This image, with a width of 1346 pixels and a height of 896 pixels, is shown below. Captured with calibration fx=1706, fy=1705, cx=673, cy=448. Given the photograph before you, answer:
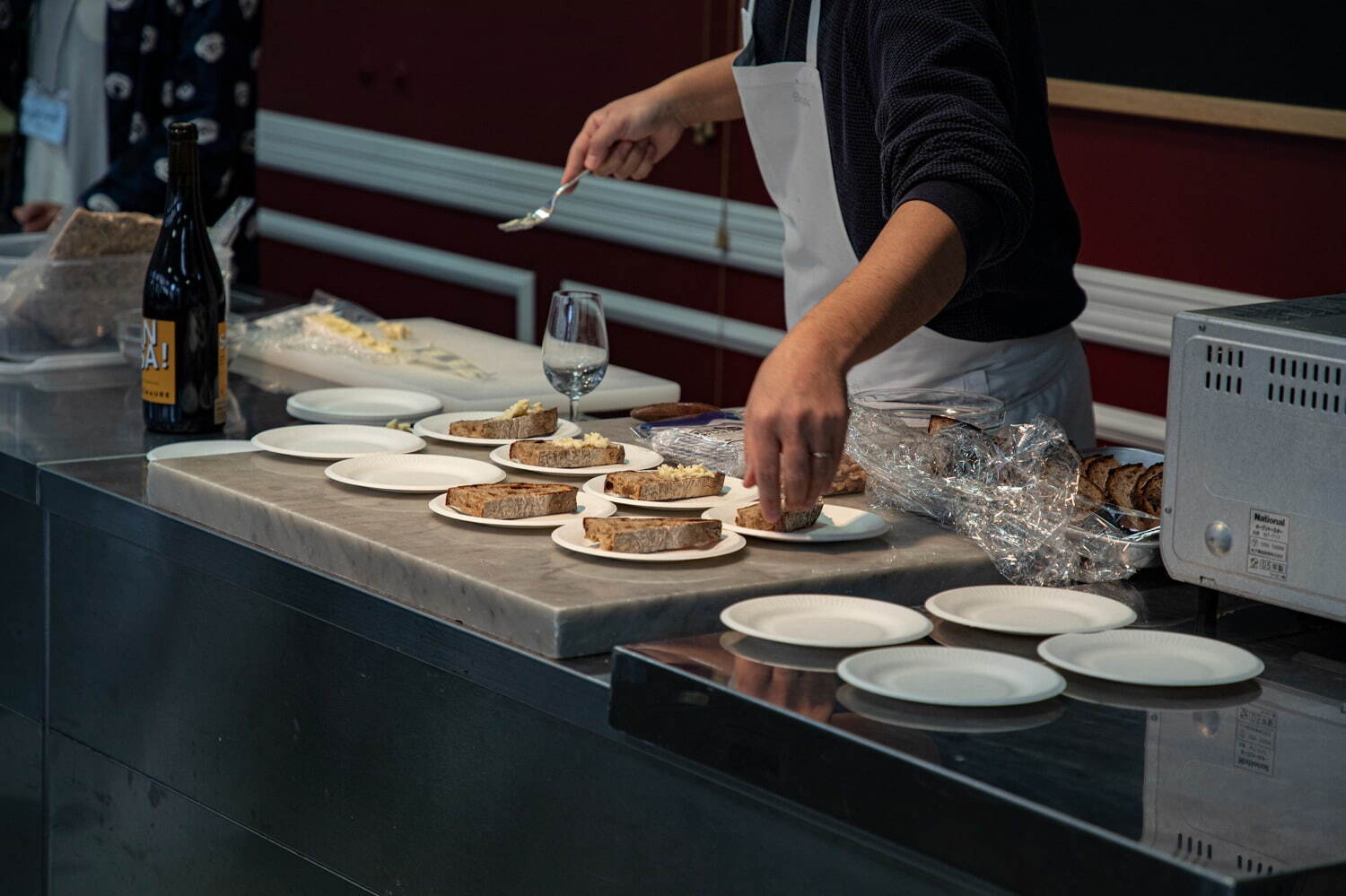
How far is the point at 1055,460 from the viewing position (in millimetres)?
1521

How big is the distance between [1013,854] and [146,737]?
1079 mm

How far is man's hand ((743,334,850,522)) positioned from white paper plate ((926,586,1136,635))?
14 cm

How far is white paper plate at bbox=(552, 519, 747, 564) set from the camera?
1.37m

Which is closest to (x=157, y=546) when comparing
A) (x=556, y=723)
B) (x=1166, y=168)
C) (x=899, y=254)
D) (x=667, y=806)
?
(x=556, y=723)

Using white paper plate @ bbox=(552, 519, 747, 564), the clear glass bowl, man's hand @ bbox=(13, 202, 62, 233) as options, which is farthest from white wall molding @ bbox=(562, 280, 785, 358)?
white paper plate @ bbox=(552, 519, 747, 564)

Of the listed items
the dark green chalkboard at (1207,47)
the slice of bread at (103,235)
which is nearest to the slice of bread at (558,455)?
the slice of bread at (103,235)

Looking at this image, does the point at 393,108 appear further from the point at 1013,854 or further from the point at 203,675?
the point at 1013,854

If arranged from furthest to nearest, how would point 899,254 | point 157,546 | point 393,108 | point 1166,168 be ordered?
point 393,108 < point 1166,168 < point 157,546 < point 899,254

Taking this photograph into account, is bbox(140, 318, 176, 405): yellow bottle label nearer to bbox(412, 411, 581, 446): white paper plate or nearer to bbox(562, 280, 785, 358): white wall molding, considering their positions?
bbox(412, 411, 581, 446): white paper plate

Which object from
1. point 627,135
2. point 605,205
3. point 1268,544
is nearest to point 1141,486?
point 1268,544

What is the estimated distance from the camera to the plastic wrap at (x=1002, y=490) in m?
1.45

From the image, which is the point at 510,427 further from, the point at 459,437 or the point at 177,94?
the point at 177,94

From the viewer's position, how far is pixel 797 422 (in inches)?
51.4

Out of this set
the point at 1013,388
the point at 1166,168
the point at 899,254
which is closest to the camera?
the point at 899,254
